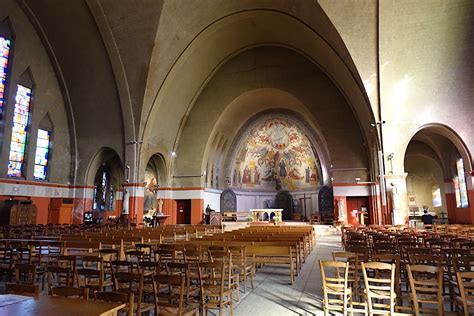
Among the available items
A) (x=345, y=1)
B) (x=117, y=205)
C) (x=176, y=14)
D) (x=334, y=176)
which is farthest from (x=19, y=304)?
(x=117, y=205)

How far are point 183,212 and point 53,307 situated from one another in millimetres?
23166

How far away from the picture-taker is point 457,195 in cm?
2152

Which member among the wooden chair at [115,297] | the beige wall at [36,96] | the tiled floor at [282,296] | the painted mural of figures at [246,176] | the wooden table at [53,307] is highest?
the beige wall at [36,96]

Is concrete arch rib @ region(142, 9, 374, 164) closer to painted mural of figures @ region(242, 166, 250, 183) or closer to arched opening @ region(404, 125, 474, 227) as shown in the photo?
arched opening @ region(404, 125, 474, 227)

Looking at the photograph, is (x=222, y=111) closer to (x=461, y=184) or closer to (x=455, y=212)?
(x=461, y=184)

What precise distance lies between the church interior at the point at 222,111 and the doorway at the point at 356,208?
0.10m

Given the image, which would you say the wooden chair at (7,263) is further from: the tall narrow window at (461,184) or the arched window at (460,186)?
the tall narrow window at (461,184)

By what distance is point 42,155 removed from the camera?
20.3 meters

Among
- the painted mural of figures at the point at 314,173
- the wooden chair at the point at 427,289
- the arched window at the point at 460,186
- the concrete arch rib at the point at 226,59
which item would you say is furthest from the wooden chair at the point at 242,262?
the painted mural of figures at the point at 314,173

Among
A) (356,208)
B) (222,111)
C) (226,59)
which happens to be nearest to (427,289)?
(356,208)

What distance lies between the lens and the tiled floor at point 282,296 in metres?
4.86

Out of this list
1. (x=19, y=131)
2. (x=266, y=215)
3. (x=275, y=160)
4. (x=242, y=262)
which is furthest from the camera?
(x=275, y=160)

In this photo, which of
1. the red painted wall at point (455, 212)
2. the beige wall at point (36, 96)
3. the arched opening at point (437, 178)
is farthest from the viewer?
the arched opening at point (437, 178)

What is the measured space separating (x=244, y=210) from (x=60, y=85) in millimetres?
20140
